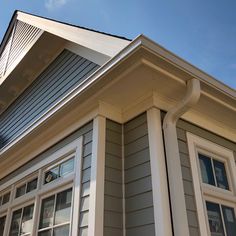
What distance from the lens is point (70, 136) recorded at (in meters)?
3.32

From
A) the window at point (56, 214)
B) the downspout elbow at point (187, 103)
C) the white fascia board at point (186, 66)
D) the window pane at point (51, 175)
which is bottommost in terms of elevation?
the window at point (56, 214)

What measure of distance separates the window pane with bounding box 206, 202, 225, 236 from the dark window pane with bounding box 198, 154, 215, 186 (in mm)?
225

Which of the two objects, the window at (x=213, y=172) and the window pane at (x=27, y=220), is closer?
the window at (x=213, y=172)

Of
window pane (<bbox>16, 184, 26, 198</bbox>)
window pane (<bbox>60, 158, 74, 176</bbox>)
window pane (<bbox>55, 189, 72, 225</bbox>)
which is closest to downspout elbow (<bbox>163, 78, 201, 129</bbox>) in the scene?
window pane (<bbox>60, 158, 74, 176</bbox>)

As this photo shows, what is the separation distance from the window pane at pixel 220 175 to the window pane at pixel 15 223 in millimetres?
2396

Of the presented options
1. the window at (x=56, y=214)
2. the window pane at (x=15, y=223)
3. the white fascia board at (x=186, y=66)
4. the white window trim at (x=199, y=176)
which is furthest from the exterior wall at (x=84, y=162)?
the white fascia board at (x=186, y=66)

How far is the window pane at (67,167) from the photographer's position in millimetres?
3131

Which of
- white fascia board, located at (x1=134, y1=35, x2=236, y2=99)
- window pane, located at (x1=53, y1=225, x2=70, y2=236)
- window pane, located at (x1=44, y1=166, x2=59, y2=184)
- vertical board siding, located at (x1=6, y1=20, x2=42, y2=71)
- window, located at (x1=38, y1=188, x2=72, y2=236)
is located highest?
vertical board siding, located at (x1=6, y1=20, x2=42, y2=71)

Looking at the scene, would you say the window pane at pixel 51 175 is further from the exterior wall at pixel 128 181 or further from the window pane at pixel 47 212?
the exterior wall at pixel 128 181

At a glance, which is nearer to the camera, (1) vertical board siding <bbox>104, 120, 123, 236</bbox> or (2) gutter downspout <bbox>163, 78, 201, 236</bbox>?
(2) gutter downspout <bbox>163, 78, 201, 236</bbox>

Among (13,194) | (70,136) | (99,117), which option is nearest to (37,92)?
(13,194)

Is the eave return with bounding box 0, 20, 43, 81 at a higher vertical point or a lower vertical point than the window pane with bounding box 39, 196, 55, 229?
higher

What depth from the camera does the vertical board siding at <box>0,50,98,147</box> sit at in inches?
163

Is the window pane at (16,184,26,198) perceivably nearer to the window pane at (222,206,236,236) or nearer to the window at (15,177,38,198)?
the window at (15,177,38,198)
